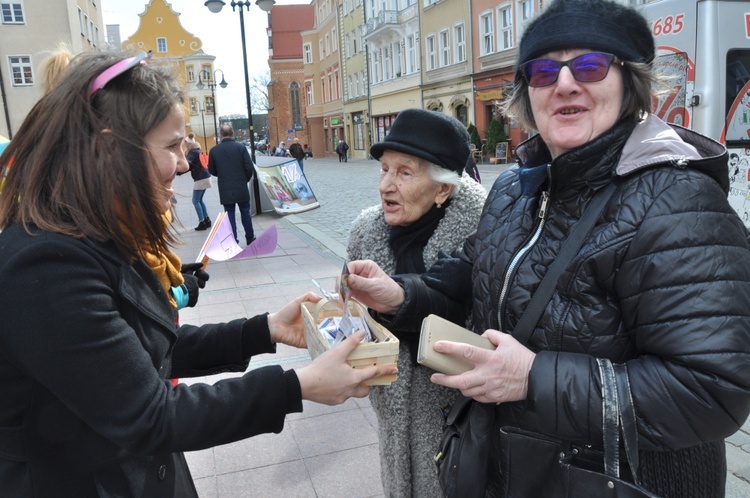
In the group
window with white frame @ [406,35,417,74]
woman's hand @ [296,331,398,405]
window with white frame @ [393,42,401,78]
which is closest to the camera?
woman's hand @ [296,331,398,405]

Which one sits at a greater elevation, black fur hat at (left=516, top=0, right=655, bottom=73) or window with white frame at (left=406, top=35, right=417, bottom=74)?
window with white frame at (left=406, top=35, right=417, bottom=74)

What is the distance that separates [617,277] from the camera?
4.41 ft

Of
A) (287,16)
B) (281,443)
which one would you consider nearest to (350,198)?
(281,443)

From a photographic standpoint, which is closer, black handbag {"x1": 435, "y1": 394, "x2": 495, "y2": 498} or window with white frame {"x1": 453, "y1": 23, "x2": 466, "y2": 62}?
black handbag {"x1": 435, "y1": 394, "x2": 495, "y2": 498}

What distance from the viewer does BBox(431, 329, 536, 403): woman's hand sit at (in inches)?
54.6

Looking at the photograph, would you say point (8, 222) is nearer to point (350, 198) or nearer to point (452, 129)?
point (452, 129)

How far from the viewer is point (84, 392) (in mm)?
1264

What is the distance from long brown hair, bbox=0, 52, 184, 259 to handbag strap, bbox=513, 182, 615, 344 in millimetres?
938

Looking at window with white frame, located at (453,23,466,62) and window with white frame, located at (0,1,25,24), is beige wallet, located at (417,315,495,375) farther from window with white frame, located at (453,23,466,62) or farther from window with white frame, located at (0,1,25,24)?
window with white frame, located at (0,1,25,24)

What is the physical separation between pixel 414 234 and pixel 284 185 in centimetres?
1255

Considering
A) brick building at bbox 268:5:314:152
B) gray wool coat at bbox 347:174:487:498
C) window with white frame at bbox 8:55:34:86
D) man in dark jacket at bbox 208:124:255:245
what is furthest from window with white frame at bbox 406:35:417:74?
brick building at bbox 268:5:314:152

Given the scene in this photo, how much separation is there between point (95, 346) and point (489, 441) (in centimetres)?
102

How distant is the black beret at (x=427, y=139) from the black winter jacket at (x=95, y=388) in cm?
111

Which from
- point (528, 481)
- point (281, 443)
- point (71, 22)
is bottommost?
point (281, 443)
